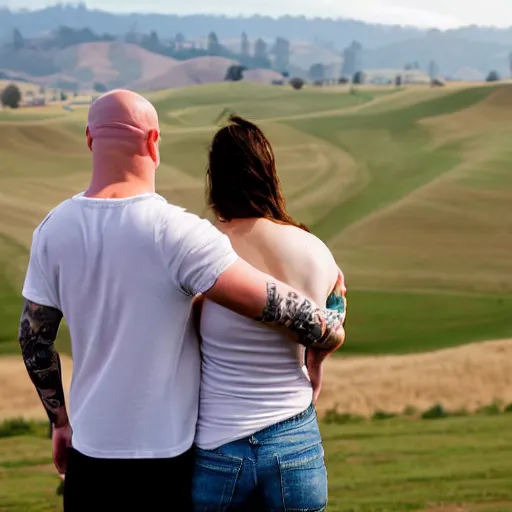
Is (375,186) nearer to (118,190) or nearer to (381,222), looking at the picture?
(381,222)

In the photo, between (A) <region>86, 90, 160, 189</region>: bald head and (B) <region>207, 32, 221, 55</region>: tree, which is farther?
(B) <region>207, 32, 221, 55</region>: tree

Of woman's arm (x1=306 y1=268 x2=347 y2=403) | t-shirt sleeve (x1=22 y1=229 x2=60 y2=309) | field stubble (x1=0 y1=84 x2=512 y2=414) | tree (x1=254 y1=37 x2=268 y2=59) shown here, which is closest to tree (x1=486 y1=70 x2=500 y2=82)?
field stubble (x1=0 y1=84 x2=512 y2=414)

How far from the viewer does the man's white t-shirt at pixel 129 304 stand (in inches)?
55.3

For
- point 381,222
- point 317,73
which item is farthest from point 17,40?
point 381,222

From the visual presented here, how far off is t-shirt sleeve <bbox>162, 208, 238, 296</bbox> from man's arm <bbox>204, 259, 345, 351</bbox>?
2 cm

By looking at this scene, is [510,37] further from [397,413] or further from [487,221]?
[397,413]

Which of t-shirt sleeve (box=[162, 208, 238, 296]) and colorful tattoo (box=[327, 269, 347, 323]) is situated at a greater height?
t-shirt sleeve (box=[162, 208, 238, 296])

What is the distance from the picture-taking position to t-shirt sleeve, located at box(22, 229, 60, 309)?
1.48 metres

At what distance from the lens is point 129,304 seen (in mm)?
1428

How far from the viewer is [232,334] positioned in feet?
5.01

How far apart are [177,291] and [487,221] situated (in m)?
4.56

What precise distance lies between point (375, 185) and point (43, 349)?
15.6ft

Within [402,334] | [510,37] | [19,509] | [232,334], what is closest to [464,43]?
[510,37]

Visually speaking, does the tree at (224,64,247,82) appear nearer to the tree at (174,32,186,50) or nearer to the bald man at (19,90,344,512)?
the tree at (174,32,186,50)
